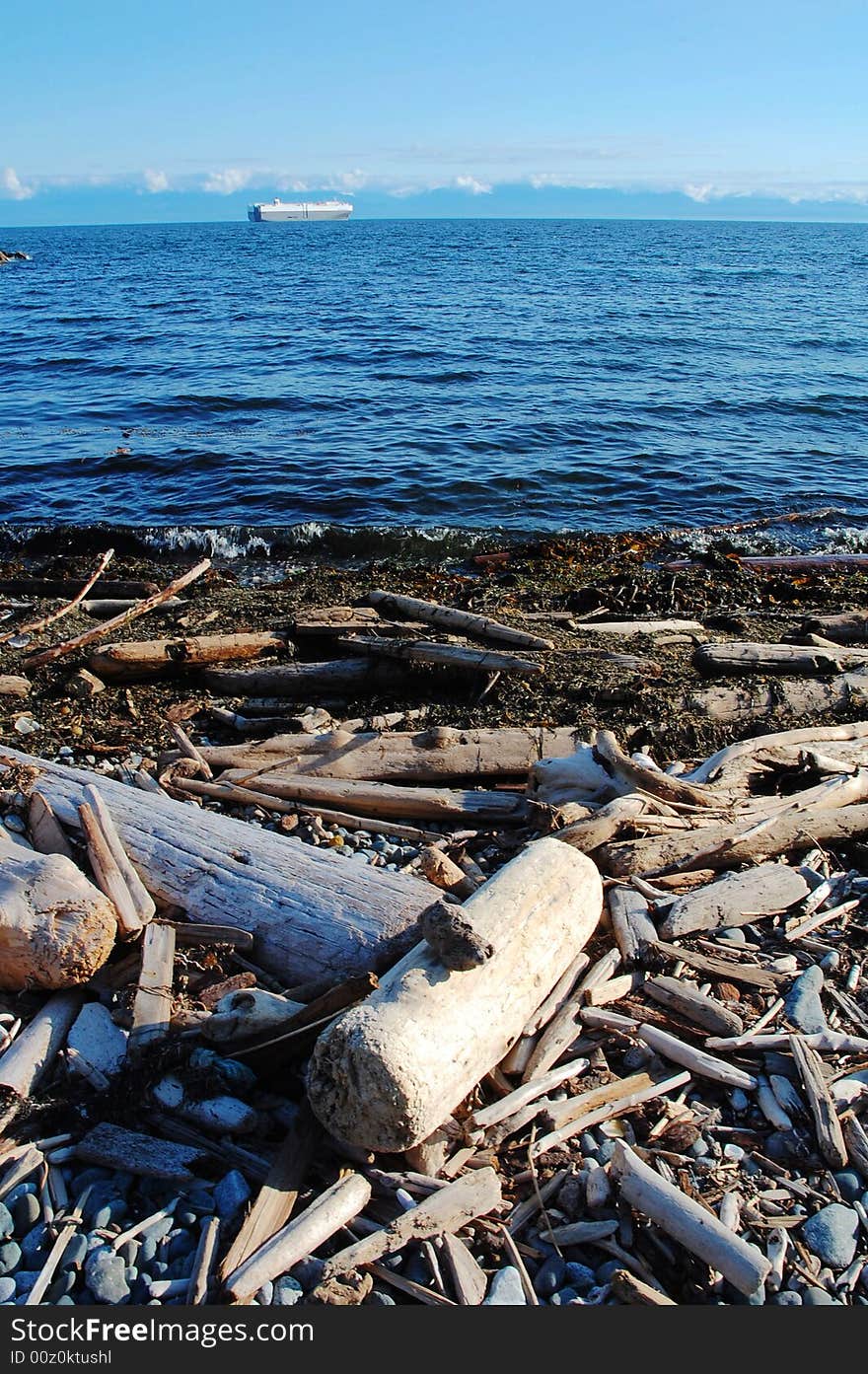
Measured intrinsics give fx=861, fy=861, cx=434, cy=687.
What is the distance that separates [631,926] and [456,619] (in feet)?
15.9

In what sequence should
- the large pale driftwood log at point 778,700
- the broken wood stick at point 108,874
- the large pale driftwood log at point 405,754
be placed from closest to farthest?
the broken wood stick at point 108,874
the large pale driftwood log at point 405,754
the large pale driftwood log at point 778,700

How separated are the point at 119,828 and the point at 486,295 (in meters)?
48.0

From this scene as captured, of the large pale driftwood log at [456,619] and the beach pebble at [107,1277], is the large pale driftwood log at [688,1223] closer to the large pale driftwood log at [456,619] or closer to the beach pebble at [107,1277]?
the beach pebble at [107,1277]

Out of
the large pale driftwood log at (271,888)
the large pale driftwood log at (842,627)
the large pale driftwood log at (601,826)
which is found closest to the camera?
the large pale driftwood log at (271,888)

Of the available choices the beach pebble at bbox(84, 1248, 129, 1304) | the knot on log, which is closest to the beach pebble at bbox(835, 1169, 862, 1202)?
the knot on log

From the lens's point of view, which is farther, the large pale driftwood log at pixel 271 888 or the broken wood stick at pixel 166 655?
the broken wood stick at pixel 166 655

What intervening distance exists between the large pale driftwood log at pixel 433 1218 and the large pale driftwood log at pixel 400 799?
2.96 m

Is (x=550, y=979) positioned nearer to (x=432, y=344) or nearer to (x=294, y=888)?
(x=294, y=888)

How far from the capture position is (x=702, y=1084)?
13.9 ft

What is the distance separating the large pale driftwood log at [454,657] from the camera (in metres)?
8.18

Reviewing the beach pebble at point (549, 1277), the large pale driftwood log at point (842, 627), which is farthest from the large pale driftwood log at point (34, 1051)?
the large pale driftwood log at point (842, 627)

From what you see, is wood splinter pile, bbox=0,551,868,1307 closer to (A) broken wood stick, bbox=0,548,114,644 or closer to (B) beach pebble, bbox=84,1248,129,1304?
(B) beach pebble, bbox=84,1248,129,1304

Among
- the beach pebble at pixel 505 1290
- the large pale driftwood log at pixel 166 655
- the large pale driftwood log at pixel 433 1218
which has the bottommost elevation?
the beach pebble at pixel 505 1290

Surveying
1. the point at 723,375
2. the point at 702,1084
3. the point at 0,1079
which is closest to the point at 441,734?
the point at 702,1084
